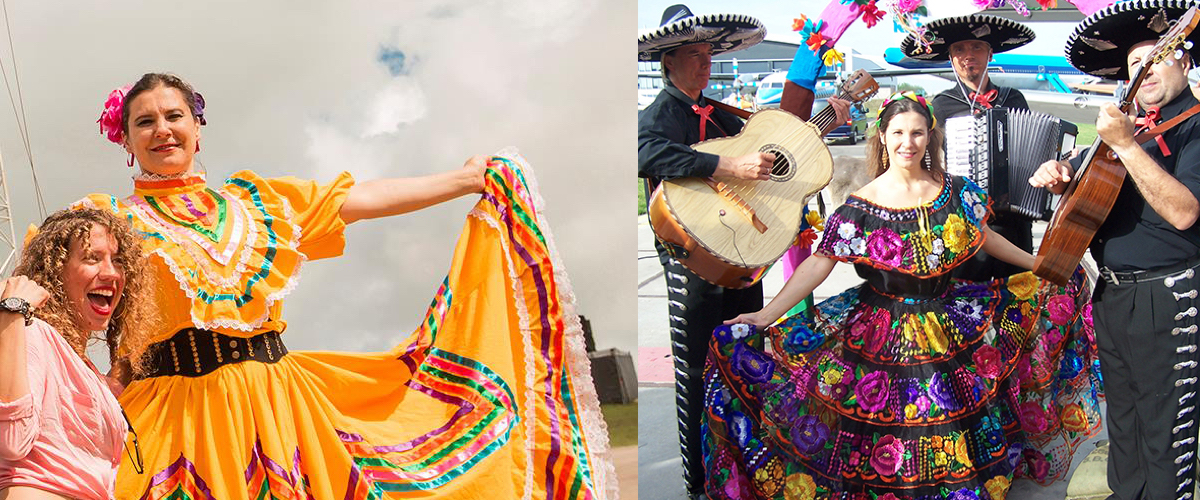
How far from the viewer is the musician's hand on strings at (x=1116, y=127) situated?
136 inches

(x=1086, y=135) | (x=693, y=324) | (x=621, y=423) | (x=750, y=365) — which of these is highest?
(x=1086, y=135)

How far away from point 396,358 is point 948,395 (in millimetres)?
1920

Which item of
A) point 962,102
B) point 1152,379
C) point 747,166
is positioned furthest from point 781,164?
point 1152,379

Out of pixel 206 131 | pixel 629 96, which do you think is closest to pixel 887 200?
pixel 629 96

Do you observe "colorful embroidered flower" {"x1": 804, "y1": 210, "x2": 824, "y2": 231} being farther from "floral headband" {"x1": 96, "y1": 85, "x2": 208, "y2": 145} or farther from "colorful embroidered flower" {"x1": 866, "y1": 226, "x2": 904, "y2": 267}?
"floral headband" {"x1": 96, "y1": 85, "x2": 208, "y2": 145}

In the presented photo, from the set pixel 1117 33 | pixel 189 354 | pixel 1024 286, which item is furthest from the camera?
pixel 1024 286

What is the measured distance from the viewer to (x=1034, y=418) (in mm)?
4117

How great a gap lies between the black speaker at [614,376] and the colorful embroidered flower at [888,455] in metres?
Answer: 1.54

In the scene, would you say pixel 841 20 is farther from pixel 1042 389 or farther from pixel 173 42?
pixel 173 42

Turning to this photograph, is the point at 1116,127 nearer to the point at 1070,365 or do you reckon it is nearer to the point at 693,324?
the point at 1070,365

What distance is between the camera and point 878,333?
387cm

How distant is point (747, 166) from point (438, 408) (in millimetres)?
1428

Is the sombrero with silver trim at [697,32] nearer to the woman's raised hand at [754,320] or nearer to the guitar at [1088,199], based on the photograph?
the woman's raised hand at [754,320]

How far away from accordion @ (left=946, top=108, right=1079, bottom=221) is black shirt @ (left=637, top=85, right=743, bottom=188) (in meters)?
0.86
